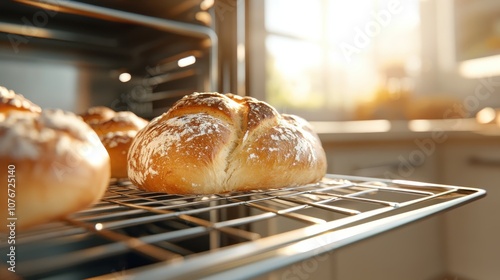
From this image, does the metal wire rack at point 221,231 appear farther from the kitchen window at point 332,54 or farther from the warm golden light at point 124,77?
the kitchen window at point 332,54

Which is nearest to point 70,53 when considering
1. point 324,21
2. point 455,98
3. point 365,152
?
point 365,152

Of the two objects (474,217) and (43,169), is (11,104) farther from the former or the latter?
(474,217)

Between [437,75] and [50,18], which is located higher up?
[437,75]

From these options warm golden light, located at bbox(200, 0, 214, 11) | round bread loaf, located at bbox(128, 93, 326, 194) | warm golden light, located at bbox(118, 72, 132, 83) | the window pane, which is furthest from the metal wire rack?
the window pane

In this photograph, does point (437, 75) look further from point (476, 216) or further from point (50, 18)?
point (50, 18)

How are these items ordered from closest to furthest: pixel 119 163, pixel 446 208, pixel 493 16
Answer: pixel 446 208, pixel 119 163, pixel 493 16

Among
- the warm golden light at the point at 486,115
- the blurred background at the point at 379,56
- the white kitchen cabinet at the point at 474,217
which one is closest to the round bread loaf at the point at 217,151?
the blurred background at the point at 379,56
